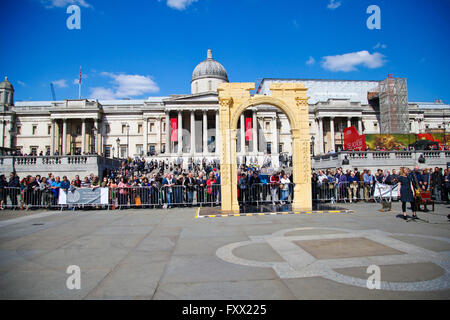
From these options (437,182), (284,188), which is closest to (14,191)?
(284,188)

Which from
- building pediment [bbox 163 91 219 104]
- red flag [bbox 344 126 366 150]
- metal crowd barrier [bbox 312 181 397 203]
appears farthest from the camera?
building pediment [bbox 163 91 219 104]

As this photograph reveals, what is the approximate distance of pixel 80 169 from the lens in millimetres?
27031

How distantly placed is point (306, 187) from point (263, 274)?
8.88 m

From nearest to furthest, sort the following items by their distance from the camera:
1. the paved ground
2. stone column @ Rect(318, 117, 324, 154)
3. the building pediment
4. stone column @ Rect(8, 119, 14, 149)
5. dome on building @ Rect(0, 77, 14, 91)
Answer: the paved ground < the building pediment < stone column @ Rect(8, 119, 14, 149) < stone column @ Rect(318, 117, 324, 154) < dome on building @ Rect(0, 77, 14, 91)

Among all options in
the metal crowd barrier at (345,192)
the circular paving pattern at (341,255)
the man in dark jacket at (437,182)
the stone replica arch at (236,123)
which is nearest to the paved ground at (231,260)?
the circular paving pattern at (341,255)

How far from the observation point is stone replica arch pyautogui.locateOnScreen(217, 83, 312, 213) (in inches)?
492

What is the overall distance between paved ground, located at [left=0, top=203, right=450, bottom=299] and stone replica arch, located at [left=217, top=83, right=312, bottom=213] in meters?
3.12

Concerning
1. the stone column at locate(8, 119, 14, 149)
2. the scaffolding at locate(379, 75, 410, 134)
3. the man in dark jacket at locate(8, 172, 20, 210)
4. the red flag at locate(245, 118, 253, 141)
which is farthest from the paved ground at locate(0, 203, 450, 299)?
the stone column at locate(8, 119, 14, 149)

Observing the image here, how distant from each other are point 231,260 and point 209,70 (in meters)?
61.9

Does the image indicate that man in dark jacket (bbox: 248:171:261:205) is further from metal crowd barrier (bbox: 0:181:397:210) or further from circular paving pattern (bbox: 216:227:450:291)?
circular paving pattern (bbox: 216:227:450:291)

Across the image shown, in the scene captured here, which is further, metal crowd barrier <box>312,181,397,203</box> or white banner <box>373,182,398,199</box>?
white banner <box>373,182,398,199</box>

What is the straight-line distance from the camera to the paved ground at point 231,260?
12.9ft
